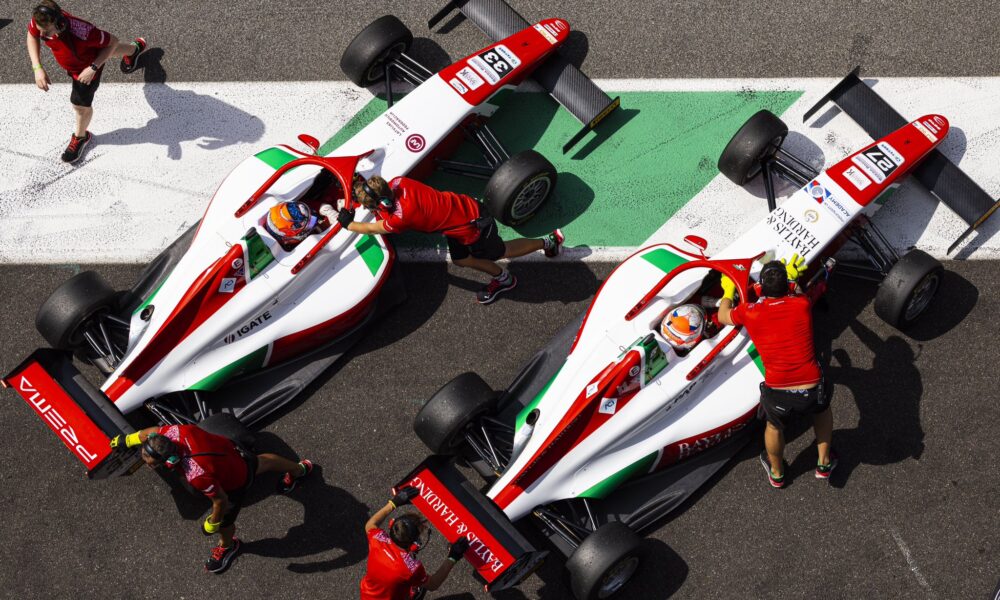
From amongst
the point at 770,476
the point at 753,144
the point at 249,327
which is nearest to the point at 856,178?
the point at 753,144

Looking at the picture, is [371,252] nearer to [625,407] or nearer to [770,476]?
[625,407]

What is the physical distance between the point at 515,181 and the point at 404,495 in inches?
101

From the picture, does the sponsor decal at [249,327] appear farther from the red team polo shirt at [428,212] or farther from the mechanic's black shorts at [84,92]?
the mechanic's black shorts at [84,92]

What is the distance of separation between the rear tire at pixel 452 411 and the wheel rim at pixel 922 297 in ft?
10.2

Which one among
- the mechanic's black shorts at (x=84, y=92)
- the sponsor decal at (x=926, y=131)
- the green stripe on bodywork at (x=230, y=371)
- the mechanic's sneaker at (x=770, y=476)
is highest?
the mechanic's black shorts at (x=84, y=92)

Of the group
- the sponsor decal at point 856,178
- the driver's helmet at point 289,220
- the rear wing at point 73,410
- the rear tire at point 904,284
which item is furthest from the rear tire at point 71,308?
the rear tire at point 904,284

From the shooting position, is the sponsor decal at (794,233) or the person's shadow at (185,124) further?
the person's shadow at (185,124)

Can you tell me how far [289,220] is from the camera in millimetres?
6656

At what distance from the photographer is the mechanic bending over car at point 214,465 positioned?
5562 millimetres

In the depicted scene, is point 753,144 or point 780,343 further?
point 753,144

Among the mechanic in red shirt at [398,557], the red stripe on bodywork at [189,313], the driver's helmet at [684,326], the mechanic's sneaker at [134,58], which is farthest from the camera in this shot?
the mechanic's sneaker at [134,58]

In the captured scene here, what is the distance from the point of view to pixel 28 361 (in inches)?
238

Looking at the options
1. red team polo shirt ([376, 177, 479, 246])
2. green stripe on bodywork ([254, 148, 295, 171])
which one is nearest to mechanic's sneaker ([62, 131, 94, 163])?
green stripe on bodywork ([254, 148, 295, 171])

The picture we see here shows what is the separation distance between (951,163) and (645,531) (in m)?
3.75
